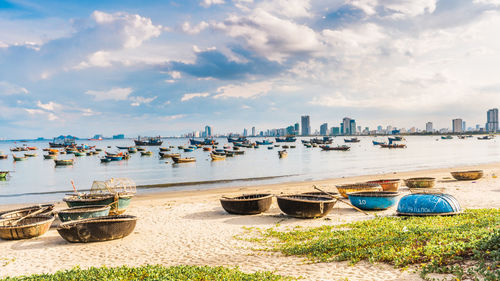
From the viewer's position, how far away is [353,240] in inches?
417

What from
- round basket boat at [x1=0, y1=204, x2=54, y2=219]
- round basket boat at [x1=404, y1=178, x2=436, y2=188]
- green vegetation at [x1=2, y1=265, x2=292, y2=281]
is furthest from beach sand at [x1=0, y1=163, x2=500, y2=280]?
round basket boat at [x1=404, y1=178, x2=436, y2=188]

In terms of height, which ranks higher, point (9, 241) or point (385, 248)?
point (385, 248)

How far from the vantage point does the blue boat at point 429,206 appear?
14326mm

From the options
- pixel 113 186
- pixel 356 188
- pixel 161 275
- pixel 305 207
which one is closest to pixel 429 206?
pixel 305 207

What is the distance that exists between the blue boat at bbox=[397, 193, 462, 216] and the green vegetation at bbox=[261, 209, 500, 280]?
2.13ft

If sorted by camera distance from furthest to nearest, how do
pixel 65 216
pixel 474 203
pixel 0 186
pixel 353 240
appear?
1. pixel 0 186
2. pixel 474 203
3. pixel 65 216
4. pixel 353 240

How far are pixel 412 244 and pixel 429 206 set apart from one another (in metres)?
6.06

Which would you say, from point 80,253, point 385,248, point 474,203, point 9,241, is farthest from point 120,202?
point 474,203

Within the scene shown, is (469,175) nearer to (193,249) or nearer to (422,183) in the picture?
(422,183)

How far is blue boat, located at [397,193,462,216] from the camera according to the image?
564 inches

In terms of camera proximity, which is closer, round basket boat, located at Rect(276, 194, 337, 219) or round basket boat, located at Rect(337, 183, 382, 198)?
round basket boat, located at Rect(276, 194, 337, 219)

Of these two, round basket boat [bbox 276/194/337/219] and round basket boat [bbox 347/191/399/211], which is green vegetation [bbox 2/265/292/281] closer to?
round basket boat [bbox 276/194/337/219]

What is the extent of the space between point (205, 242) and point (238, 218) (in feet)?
13.9

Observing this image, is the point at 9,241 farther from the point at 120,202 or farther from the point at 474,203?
the point at 474,203
